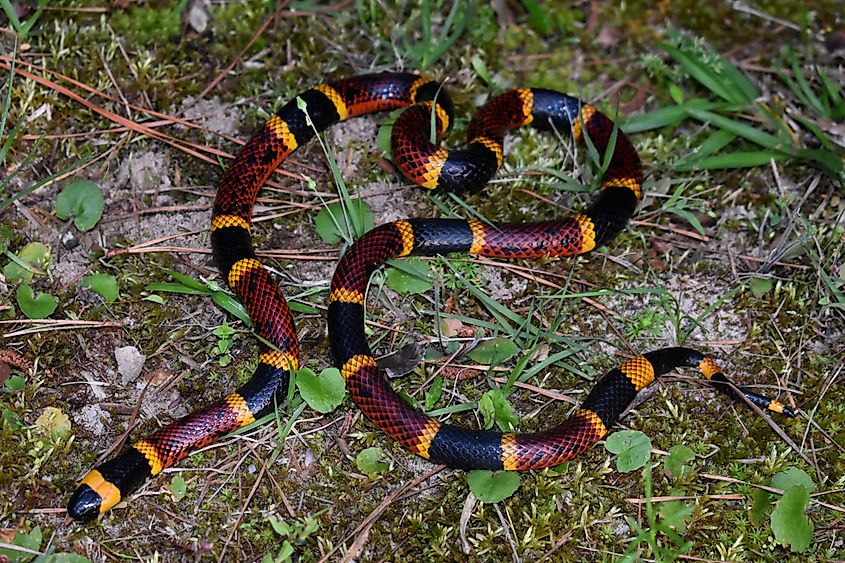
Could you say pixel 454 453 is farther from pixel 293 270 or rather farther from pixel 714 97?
pixel 714 97

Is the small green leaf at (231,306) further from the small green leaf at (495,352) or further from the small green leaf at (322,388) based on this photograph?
the small green leaf at (495,352)

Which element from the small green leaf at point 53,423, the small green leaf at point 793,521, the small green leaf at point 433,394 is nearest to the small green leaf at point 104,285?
the small green leaf at point 53,423

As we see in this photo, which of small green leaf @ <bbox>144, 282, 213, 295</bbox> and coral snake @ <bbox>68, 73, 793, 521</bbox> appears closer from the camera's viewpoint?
coral snake @ <bbox>68, 73, 793, 521</bbox>

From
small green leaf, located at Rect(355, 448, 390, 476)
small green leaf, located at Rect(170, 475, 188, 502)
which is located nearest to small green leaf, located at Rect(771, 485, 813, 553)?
small green leaf, located at Rect(355, 448, 390, 476)

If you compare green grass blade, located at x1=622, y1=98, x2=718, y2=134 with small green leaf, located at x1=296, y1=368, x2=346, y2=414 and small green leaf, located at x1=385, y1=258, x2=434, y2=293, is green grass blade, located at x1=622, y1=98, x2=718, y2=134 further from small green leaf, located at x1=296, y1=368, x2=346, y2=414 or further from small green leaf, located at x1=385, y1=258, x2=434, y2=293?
small green leaf, located at x1=296, y1=368, x2=346, y2=414

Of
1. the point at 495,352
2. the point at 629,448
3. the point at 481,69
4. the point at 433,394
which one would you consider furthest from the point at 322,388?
the point at 481,69

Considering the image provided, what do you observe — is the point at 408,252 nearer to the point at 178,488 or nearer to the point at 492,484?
the point at 492,484

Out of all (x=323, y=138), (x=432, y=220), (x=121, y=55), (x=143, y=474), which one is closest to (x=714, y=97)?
(x=432, y=220)
